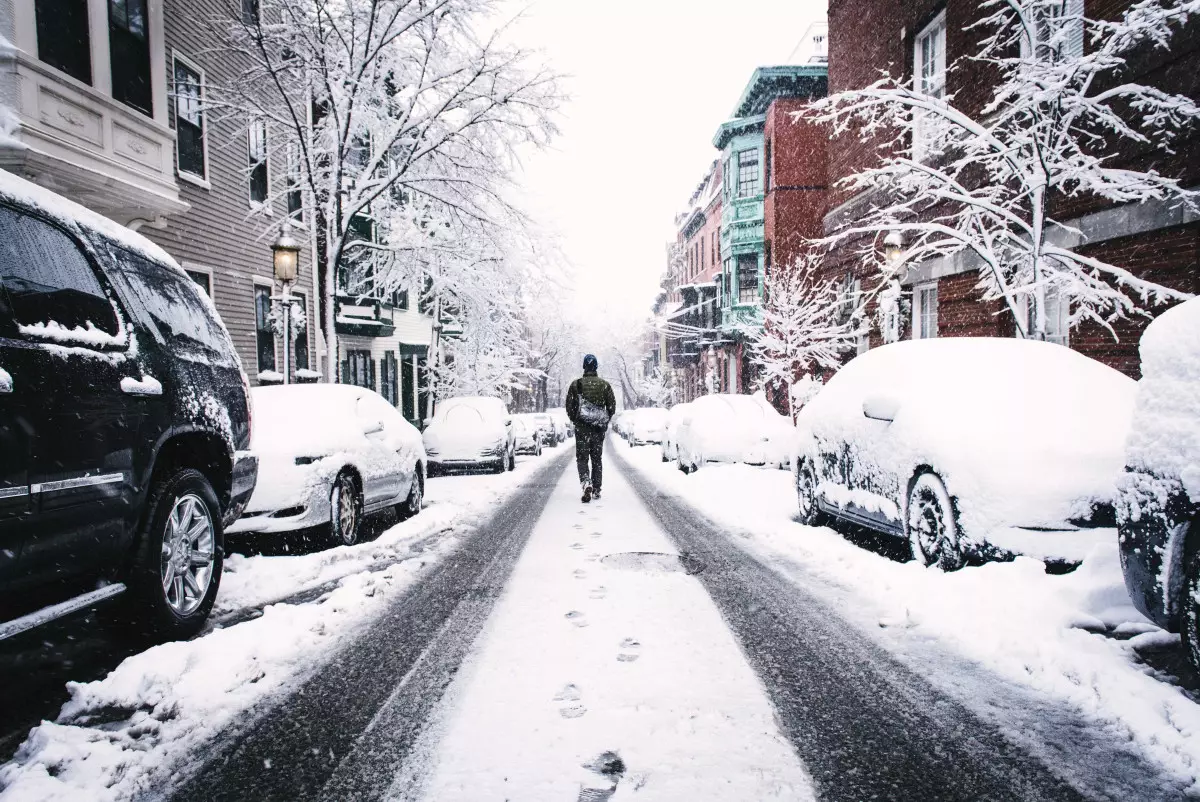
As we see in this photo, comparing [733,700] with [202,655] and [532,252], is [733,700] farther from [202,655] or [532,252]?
[532,252]

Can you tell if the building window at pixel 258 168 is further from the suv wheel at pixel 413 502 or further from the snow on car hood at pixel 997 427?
the snow on car hood at pixel 997 427

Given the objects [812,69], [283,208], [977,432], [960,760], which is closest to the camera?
[960,760]

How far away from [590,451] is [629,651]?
6.53m

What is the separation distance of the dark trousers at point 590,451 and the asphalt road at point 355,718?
516 cm

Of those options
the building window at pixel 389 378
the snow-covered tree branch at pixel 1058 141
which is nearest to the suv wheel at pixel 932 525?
the snow-covered tree branch at pixel 1058 141

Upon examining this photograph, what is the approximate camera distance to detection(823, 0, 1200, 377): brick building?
8.81 m

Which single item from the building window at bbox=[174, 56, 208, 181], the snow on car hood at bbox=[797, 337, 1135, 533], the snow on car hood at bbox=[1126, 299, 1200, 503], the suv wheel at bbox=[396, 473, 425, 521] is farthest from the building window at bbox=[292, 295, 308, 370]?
the snow on car hood at bbox=[1126, 299, 1200, 503]

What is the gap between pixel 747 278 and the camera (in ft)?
110

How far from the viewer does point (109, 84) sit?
31.6ft

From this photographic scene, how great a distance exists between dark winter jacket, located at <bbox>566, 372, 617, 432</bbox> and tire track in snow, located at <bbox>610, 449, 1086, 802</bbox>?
Result: 213 inches

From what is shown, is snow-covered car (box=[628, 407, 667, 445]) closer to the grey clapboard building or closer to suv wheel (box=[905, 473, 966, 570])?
the grey clapboard building

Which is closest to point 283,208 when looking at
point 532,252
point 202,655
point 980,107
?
point 532,252

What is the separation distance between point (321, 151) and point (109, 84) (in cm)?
491

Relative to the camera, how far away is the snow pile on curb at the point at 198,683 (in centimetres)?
254
